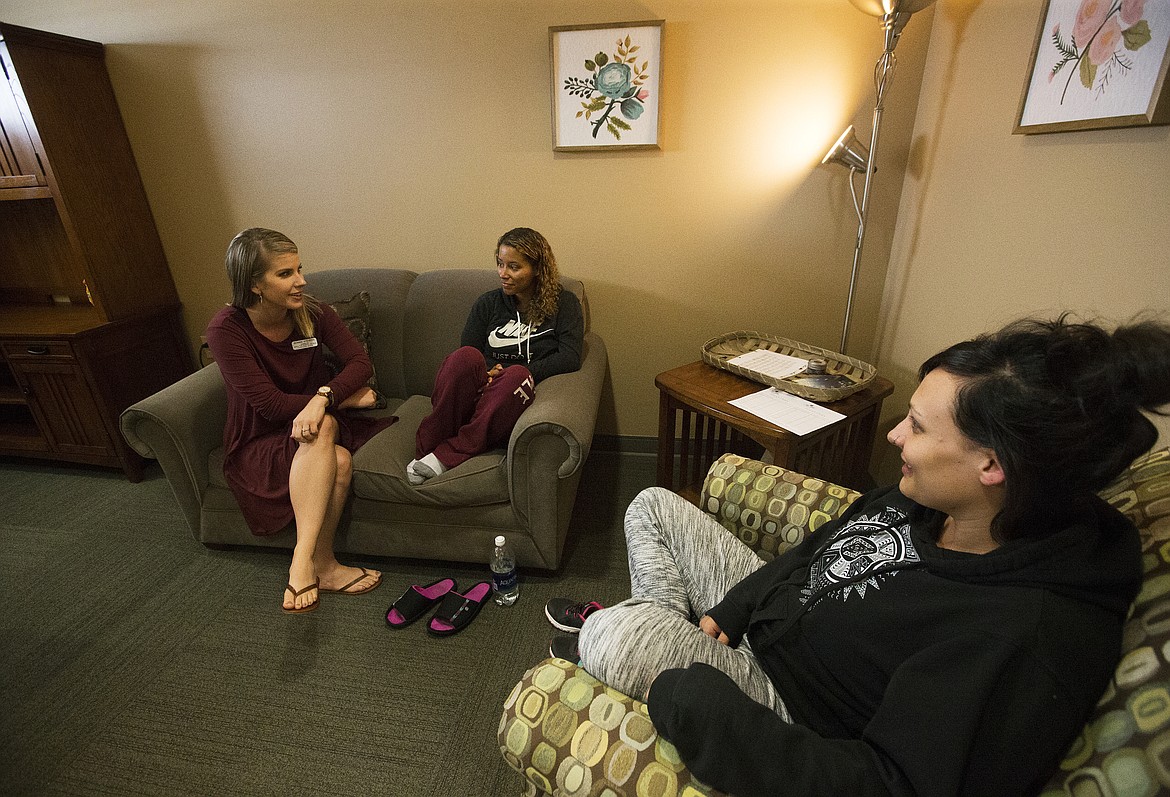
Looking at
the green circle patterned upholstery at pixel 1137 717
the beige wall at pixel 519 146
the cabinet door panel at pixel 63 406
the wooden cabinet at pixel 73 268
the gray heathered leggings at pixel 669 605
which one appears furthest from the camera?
the cabinet door panel at pixel 63 406

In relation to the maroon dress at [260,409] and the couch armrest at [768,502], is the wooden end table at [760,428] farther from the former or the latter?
the maroon dress at [260,409]

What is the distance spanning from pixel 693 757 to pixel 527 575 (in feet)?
3.97

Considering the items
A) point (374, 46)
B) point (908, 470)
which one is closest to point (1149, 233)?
point (908, 470)

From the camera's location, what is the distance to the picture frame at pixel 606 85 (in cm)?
201

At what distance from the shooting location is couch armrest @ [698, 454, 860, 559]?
121cm

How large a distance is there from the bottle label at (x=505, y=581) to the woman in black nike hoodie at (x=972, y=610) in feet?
2.86

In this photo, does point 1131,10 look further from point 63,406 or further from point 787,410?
point 63,406

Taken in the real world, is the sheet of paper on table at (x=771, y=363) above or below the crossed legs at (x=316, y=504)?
above

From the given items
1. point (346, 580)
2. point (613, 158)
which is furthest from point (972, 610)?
point (613, 158)

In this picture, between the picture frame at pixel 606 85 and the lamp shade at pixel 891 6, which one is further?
the picture frame at pixel 606 85

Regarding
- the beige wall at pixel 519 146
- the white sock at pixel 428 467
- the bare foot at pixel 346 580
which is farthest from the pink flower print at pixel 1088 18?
the bare foot at pixel 346 580

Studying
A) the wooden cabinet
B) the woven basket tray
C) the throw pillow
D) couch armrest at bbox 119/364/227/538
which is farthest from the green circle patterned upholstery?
the wooden cabinet

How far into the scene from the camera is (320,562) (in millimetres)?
1797

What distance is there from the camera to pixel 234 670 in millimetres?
1558
